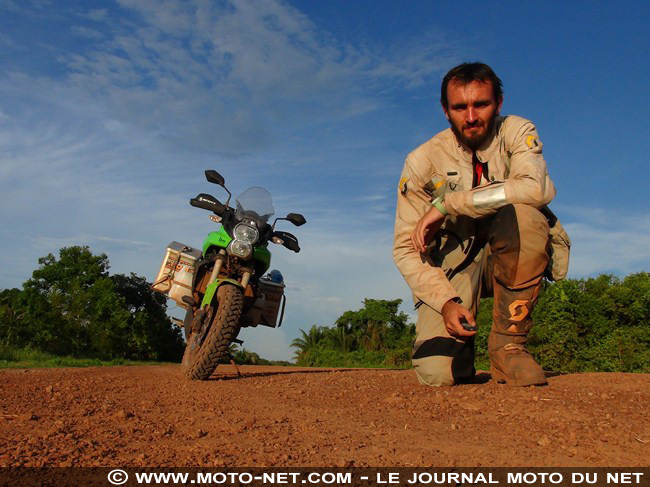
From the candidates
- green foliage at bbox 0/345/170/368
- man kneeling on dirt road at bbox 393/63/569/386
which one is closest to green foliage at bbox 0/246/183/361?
green foliage at bbox 0/345/170/368

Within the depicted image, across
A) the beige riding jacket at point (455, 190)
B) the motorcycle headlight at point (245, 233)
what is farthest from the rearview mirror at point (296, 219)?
the beige riding jacket at point (455, 190)

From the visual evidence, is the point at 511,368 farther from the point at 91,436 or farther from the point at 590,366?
the point at 590,366

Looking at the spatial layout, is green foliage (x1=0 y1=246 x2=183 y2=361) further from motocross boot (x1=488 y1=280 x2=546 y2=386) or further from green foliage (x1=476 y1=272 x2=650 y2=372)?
motocross boot (x1=488 y1=280 x2=546 y2=386)

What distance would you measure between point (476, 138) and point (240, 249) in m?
2.52

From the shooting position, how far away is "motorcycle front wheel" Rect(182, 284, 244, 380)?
4.83 meters

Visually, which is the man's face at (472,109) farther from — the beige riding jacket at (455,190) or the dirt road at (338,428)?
the dirt road at (338,428)

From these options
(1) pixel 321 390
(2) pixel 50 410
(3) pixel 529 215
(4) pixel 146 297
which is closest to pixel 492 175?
(3) pixel 529 215

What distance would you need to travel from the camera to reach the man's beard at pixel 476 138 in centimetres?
361

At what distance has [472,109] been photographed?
3.55 metres

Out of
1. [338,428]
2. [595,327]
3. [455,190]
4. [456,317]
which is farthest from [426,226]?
[595,327]

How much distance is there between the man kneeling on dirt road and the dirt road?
343 mm

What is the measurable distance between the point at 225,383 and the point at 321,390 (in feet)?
3.56

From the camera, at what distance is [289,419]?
252 cm

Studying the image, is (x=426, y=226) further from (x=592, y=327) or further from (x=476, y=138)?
(x=592, y=327)
